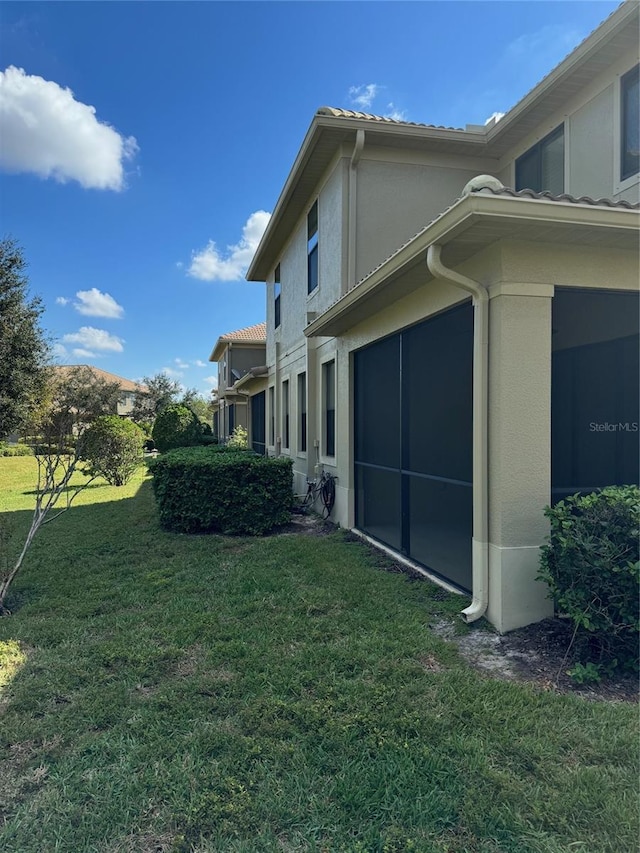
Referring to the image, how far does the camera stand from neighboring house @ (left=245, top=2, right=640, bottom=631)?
3.98 m

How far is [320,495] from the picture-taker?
9.30 m

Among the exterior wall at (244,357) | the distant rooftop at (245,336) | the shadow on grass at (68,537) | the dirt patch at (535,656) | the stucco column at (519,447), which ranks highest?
the distant rooftop at (245,336)

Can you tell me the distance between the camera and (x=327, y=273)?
8617 millimetres

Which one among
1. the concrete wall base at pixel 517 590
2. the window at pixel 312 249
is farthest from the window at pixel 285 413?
the concrete wall base at pixel 517 590

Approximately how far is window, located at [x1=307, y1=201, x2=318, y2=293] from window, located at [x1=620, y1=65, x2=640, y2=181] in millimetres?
5054

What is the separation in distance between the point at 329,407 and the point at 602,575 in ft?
21.1

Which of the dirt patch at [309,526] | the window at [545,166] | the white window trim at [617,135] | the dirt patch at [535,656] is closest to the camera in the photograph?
the dirt patch at [535,656]

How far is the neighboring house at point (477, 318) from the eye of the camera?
398cm

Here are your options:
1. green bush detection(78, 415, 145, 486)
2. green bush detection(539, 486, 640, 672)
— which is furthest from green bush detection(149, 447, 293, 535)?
green bush detection(78, 415, 145, 486)

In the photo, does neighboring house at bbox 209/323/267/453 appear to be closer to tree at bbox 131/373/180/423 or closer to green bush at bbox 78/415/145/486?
green bush at bbox 78/415/145/486

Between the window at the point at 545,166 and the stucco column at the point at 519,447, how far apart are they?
412cm

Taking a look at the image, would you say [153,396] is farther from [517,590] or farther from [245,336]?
[517,590]

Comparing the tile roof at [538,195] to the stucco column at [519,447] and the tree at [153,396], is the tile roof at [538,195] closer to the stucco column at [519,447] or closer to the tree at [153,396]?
the stucco column at [519,447]

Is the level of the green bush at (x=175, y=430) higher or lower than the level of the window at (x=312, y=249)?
lower
